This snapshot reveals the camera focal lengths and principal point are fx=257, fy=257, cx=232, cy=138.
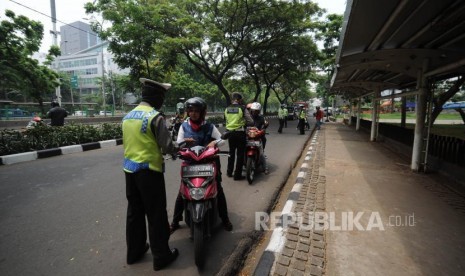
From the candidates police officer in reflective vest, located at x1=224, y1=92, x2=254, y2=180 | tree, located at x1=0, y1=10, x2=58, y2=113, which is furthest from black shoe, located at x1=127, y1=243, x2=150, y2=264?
tree, located at x1=0, y1=10, x2=58, y2=113

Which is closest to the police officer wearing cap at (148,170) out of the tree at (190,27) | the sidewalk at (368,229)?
the sidewalk at (368,229)

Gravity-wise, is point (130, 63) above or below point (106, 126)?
above

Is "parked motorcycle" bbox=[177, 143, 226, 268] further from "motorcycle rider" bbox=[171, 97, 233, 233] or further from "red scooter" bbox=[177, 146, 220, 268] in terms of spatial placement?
"motorcycle rider" bbox=[171, 97, 233, 233]

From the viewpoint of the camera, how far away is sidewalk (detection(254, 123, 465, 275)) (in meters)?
2.62

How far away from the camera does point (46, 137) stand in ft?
27.0

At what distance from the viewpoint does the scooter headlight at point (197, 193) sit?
8.58ft

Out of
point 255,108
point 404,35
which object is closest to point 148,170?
point 255,108

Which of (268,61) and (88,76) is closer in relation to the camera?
(268,61)

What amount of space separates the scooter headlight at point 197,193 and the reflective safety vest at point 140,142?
1.41ft

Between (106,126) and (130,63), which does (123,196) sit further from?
(130,63)

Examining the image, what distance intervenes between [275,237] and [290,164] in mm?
4333

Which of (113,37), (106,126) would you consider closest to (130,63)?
(113,37)

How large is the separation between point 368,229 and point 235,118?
2.99m

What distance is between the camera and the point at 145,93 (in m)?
2.56
